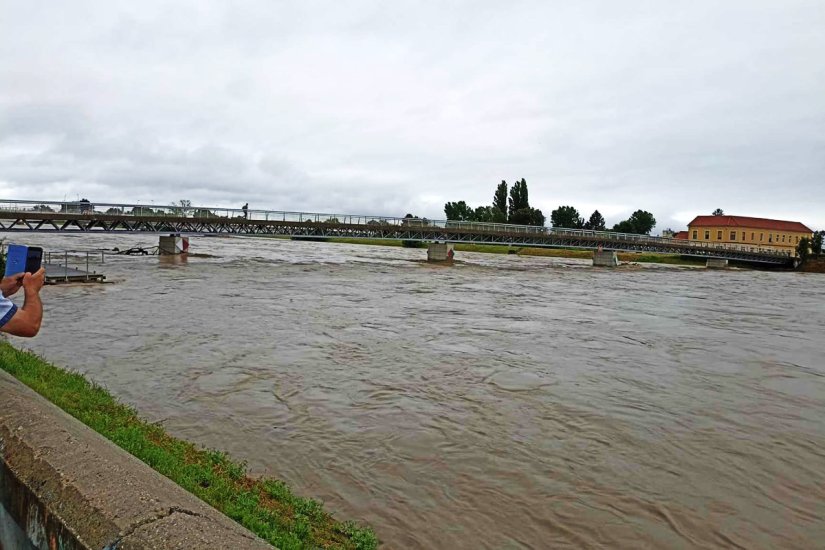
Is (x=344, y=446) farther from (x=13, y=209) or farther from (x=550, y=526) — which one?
(x=13, y=209)

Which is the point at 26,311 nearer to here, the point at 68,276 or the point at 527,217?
the point at 68,276

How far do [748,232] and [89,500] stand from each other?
474 ft

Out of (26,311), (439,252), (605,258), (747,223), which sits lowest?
(605,258)

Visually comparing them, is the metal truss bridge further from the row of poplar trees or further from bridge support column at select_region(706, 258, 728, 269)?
the row of poplar trees

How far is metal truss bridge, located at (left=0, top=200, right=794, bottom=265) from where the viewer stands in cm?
5846

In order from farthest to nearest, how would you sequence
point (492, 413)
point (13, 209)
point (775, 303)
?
point (13, 209)
point (775, 303)
point (492, 413)

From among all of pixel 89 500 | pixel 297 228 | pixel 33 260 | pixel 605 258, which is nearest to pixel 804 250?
pixel 605 258

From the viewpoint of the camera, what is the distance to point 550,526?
673 centimetres

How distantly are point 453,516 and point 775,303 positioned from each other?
38647mm

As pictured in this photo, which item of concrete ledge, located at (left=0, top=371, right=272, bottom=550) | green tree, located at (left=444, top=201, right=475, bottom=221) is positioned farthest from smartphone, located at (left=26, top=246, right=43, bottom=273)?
green tree, located at (left=444, top=201, right=475, bottom=221)

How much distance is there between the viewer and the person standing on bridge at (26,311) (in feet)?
12.9

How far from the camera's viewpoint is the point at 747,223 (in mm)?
124438

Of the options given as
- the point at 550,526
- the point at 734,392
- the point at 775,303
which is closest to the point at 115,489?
the point at 550,526

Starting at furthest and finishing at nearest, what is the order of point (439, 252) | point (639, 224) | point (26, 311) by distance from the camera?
1. point (639, 224)
2. point (439, 252)
3. point (26, 311)
